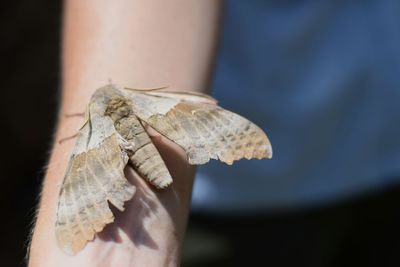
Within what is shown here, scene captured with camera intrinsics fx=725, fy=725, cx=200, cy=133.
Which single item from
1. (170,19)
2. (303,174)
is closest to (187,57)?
(170,19)

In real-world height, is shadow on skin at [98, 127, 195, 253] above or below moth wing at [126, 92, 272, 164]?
below

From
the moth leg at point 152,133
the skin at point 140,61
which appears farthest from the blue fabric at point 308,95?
the moth leg at point 152,133

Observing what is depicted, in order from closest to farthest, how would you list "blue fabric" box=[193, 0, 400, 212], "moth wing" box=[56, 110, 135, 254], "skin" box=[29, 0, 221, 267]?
"moth wing" box=[56, 110, 135, 254], "skin" box=[29, 0, 221, 267], "blue fabric" box=[193, 0, 400, 212]

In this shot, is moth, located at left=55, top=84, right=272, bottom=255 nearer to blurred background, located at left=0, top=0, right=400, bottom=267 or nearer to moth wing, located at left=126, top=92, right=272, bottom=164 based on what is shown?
moth wing, located at left=126, top=92, right=272, bottom=164

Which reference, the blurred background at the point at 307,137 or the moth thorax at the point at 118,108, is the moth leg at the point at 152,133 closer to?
the moth thorax at the point at 118,108

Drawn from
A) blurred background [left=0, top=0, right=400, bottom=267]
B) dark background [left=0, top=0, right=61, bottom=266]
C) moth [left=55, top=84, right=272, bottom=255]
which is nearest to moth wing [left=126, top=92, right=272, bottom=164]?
moth [left=55, top=84, right=272, bottom=255]

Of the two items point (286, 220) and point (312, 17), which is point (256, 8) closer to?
point (312, 17)
